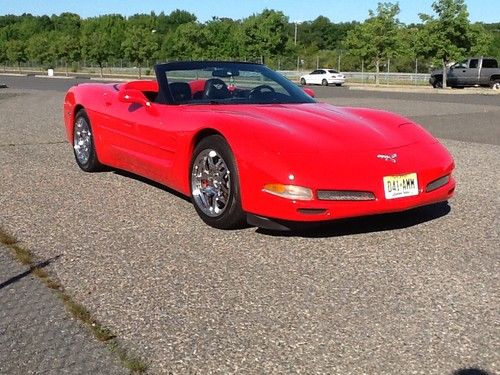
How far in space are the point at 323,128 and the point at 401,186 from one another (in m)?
0.71

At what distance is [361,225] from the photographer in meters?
4.91

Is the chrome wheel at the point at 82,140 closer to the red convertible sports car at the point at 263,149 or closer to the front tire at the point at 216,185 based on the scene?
the red convertible sports car at the point at 263,149

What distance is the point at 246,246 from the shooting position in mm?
4410

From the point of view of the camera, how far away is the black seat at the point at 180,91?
566 centimetres

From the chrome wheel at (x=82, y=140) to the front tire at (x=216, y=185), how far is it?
236cm

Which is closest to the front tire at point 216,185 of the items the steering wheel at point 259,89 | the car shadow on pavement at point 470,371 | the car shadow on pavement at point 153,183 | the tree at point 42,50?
the car shadow on pavement at point 153,183

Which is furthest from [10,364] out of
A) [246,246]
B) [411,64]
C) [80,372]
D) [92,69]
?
[92,69]

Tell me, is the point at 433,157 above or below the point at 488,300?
above

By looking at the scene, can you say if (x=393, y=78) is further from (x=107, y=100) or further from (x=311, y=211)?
(x=311, y=211)

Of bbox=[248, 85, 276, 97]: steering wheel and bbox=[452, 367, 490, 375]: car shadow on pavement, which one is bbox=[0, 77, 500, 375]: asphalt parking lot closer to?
bbox=[452, 367, 490, 375]: car shadow on pavement

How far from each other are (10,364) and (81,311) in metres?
0.57

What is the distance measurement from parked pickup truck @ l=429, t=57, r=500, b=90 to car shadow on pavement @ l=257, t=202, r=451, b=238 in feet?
104

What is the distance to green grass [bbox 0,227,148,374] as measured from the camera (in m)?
2.74

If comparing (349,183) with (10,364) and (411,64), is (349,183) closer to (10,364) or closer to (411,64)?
(10,364)
